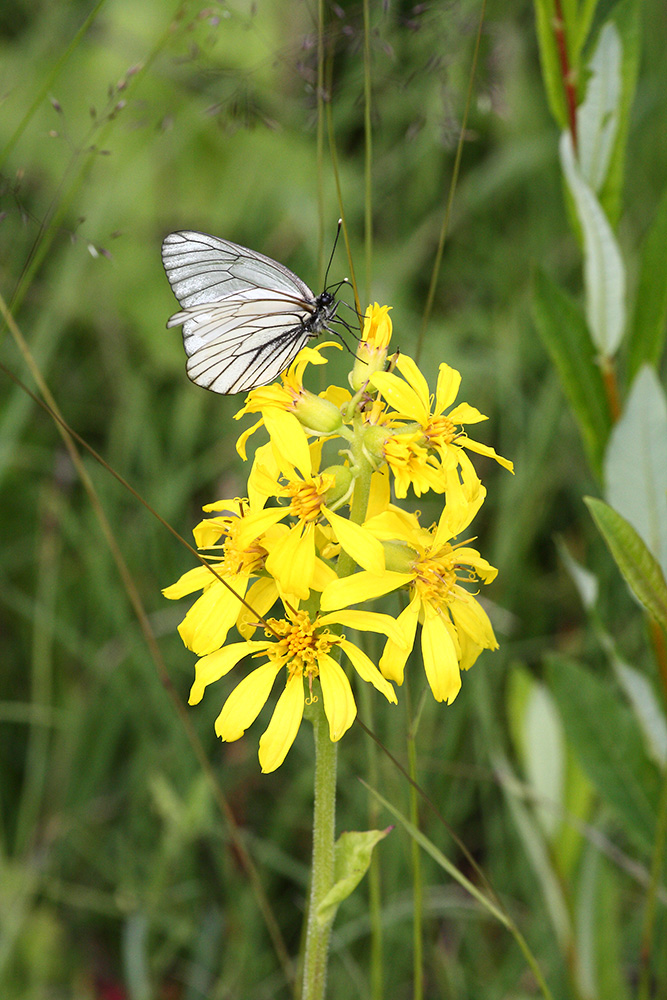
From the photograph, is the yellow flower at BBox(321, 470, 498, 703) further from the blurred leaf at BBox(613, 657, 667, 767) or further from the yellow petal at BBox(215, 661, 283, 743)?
the blurred leaf at BBox(613, 657, 667, 767)

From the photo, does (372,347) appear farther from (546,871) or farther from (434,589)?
(546,871)

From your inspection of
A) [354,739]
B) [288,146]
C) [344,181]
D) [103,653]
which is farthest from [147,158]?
[354,739]

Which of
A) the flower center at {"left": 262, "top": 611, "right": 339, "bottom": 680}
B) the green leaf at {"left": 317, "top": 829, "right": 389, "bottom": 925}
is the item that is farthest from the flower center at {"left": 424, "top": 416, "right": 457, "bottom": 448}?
the green leaf at {"left": 317, "top": 829, "right": 389, "bottom": 925}

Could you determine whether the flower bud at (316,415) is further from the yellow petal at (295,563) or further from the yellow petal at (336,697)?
the yellow petal at (336,697)

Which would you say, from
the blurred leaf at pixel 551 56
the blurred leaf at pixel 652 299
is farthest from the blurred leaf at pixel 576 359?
the blurred leaf at pixel 551 56

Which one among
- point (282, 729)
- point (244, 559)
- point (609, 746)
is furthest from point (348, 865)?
point (609, 746)
